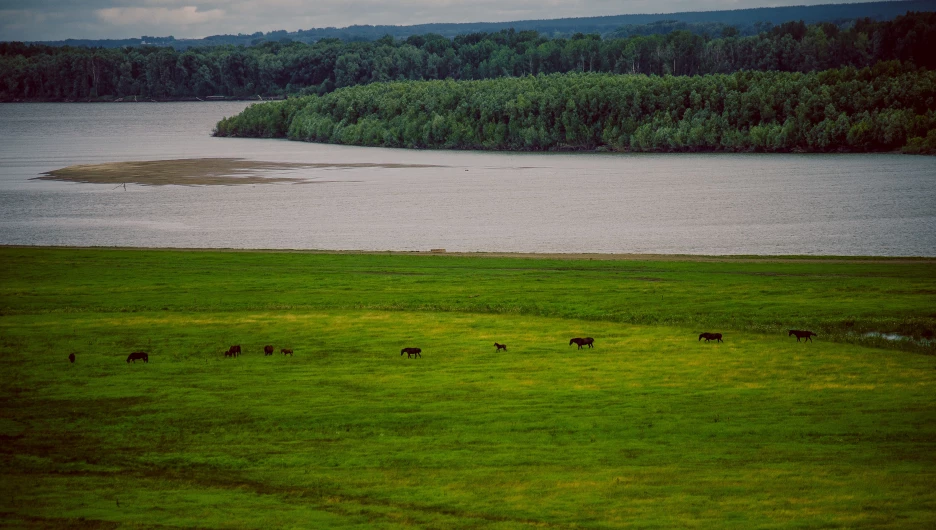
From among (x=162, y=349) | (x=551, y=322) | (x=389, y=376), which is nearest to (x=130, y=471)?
(x=389, y=376)

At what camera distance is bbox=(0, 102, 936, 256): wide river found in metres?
70.3

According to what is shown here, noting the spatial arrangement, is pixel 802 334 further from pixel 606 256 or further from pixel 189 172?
pixel 189 172

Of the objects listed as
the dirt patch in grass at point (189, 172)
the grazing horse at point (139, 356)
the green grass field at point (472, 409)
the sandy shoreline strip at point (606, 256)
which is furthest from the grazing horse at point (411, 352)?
the dirt patch in grass at point (189, 172)

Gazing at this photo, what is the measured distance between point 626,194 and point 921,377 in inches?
2789

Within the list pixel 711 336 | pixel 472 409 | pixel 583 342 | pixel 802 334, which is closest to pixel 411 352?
pixel 583 342

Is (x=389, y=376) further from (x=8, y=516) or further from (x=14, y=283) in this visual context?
(x=14, y=283)

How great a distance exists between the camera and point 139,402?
26.8 meters

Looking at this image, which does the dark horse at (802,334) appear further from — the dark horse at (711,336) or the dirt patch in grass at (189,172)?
the dirt patch in grass at (189,172)

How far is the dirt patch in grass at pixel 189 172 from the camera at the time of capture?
370 feet

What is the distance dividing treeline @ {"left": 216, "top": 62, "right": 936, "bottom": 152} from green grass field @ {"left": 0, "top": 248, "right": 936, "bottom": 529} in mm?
96995

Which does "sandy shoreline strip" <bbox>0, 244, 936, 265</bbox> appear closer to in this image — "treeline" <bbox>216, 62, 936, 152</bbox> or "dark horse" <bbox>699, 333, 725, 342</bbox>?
"dark horse" <bbox>699, 333, 725, 342</bbox>

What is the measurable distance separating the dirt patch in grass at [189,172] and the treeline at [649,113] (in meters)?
30.9

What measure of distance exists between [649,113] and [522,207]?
6896 centimetres

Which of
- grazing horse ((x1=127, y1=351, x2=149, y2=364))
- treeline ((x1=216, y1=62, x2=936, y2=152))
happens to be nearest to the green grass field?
grazing horse ((x1=127, y1=351, x2=149, y2=364))
